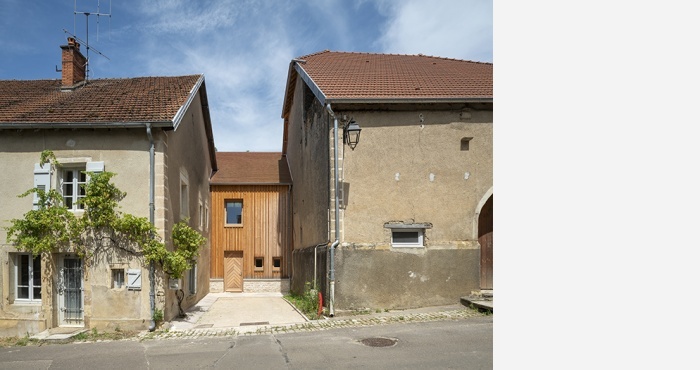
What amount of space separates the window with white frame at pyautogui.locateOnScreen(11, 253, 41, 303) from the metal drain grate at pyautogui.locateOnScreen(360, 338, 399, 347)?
7.40m

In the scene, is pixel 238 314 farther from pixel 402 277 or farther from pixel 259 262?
pixel 259 262

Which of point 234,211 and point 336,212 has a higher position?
point 336,212

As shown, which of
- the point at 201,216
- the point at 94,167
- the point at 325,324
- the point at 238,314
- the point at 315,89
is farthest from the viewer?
the point at 201,216

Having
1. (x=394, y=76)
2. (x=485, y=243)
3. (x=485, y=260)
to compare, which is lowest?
(x=485, y=260)

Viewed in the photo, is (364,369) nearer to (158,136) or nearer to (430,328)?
(430,328)

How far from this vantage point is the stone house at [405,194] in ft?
36.6

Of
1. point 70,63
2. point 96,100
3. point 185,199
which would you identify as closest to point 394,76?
point 185,199

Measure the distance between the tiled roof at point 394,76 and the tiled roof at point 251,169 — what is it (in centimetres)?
656

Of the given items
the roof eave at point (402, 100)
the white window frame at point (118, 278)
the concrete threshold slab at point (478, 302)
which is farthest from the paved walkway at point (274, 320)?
the roof eave at point (402, 100)

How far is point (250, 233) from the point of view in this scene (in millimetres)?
20250

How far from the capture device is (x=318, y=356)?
7.29m

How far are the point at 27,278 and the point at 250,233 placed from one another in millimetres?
10160

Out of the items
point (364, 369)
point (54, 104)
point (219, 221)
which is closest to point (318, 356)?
point (364, 369)

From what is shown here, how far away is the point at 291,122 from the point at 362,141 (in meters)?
9.54
